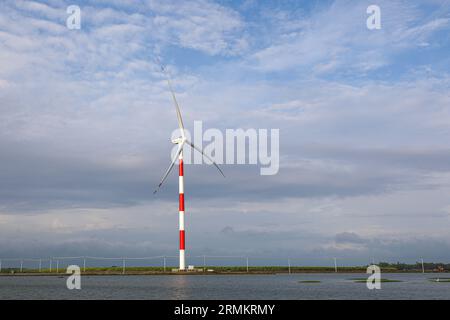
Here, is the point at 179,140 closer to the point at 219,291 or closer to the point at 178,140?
the point at 178,140

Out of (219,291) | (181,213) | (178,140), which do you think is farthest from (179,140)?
(219,291)

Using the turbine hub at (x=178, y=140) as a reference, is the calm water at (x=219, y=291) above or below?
below

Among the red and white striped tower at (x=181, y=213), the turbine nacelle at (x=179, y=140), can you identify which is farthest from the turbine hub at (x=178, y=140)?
the red and white striped tower at (x=181, y=213)

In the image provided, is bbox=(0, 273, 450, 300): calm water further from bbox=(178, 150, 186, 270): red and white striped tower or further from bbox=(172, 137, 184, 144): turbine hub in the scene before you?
bbox=(172, 137, 184, 144): turbine hub

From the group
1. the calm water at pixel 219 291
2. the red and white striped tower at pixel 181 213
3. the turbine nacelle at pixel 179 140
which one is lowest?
the calm water at pixel 219 291

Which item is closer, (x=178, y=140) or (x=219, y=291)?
(x=219, y=291)

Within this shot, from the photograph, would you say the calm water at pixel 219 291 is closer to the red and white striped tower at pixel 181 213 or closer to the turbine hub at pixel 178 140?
the red and white striped tower at pixel 181 213

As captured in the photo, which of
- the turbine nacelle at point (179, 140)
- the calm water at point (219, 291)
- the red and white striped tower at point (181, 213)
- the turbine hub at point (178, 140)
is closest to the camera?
the calm water at point (219, 291)

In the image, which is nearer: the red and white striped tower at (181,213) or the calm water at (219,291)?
the calm water at (219,291)

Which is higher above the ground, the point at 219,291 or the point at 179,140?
the point at 179,140

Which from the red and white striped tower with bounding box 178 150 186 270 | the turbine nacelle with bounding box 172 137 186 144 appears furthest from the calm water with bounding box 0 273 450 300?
the turbine nacelle with bounding box 172 137 186 144
